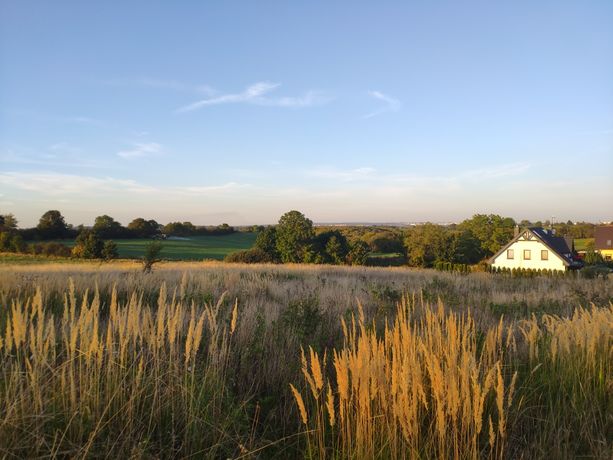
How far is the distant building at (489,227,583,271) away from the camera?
45.7 m

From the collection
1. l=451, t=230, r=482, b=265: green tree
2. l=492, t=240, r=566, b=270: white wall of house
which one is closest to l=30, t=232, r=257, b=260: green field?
l=451, t=230, r=482, b=265: green tree

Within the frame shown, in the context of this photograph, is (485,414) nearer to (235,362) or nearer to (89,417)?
(235,362)

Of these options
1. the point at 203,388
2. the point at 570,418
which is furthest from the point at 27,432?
the point at 570,418

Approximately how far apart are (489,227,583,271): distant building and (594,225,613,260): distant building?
50.2ft

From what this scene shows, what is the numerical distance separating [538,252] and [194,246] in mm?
49214

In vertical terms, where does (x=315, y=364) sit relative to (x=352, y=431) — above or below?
above


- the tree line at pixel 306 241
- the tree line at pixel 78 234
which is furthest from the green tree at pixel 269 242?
the tree line at pixel 78 234

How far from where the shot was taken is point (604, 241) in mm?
62000

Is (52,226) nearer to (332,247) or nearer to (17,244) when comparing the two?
(17,244)

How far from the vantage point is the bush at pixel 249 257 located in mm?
45013

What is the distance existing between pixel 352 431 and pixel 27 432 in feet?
6.21

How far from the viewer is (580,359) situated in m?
3.69

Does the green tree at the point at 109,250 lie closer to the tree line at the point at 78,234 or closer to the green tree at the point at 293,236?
the tree line at the point at 78,234

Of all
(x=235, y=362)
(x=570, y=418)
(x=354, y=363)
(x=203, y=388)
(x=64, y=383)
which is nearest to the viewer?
(x=354, y=363)
